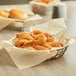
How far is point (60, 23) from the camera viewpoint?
37.0 inches

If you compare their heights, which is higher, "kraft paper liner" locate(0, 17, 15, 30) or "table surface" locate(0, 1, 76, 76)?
"table surface" locate(0, 1, 76, 76)

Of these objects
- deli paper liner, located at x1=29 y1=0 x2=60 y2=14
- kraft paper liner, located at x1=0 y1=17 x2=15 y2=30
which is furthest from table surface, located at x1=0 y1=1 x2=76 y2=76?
deli paper liner, located at x1=29 y1=0 x2=60 y2=14

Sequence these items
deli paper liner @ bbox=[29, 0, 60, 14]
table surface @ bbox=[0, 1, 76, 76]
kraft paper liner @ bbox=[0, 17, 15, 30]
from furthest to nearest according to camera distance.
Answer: deli paper liner @ bbox=[29, 0, 60, 14]
kraft paper liner @ bbox=[0, 17, 15, 30]
table surface @ bbox=[0, 1, 76, 76]

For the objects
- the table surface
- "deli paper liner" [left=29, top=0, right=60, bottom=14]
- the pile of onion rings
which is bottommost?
"deli paper liner" [left=29, top=0, right=60, bottom=14]

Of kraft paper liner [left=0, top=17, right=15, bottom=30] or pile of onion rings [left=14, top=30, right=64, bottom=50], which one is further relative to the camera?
kraft paper liner [left=0, top=17, right=15, bottom=30]

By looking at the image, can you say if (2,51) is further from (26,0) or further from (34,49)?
(26,0)

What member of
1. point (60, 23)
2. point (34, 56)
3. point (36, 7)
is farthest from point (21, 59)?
point (36, 7)

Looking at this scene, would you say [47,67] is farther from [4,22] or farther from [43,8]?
[43,8]

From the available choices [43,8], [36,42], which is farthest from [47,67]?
[43,8]

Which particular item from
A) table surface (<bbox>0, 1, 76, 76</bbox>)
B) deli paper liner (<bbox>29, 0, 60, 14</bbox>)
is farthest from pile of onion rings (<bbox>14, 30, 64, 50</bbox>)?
deli paper liner (<bbox>29, 0, 60, 14</bbox>)

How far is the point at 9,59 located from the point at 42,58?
0.11m

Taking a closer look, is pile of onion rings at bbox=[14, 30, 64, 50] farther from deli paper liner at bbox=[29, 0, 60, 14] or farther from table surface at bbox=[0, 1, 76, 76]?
deli paper liner at bbox=[29, 0, 60, 14]

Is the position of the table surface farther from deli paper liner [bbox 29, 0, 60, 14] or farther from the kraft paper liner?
deli paper liner [bbox 29, 0, 60, 14]

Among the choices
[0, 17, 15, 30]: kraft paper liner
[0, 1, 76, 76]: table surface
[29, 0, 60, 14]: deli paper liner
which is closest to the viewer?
[0, 1, 76, 76]: table surface
